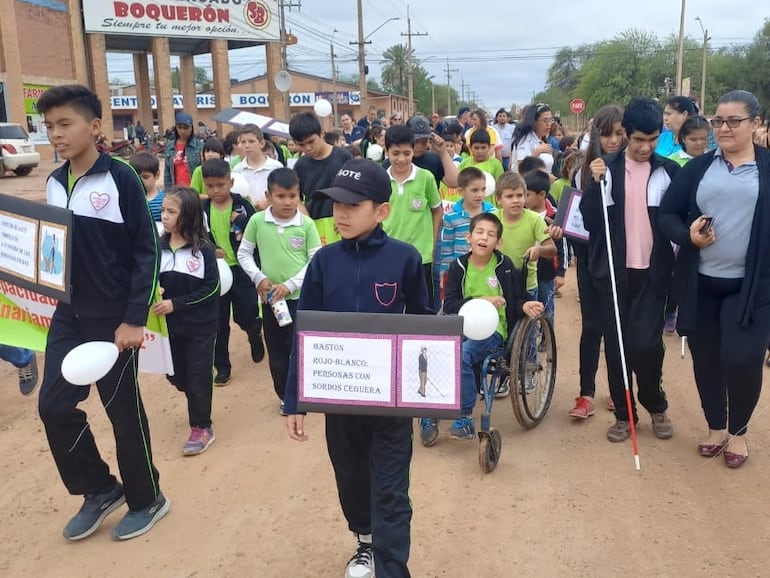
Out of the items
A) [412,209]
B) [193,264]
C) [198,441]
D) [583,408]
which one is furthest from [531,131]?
[198,441]

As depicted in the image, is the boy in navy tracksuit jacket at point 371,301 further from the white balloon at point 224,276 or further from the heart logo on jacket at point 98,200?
the white balloon at point 224,276

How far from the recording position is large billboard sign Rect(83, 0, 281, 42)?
3209 centimetres

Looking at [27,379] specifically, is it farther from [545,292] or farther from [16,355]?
[545,292]

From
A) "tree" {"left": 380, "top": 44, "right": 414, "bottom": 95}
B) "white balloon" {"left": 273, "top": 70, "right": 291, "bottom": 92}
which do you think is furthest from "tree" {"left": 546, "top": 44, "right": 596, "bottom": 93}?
"white balloon" {"left": 273, "top": 70, "right": 291, "bottom": 92}

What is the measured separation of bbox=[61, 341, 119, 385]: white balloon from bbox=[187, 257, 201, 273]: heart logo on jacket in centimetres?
139

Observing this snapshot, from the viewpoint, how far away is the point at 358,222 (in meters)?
2.81

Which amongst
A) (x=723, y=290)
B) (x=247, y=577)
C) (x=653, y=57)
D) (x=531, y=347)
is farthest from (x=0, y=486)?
(x=653, y=57)

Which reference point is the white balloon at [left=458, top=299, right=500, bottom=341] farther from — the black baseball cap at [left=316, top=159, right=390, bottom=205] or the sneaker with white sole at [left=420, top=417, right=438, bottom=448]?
the black baseball cap at [left=316, top=159, right=390, bottom=205]

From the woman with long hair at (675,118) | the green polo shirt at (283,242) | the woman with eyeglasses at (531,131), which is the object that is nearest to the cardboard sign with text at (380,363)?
the green polo shirt at (283,242)

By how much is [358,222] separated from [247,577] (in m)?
1.72

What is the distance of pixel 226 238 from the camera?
5.72 metres

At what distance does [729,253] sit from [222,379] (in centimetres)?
395

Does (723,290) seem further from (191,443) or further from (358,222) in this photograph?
A: (191,443)

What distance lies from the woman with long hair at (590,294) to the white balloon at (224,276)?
2.51m
